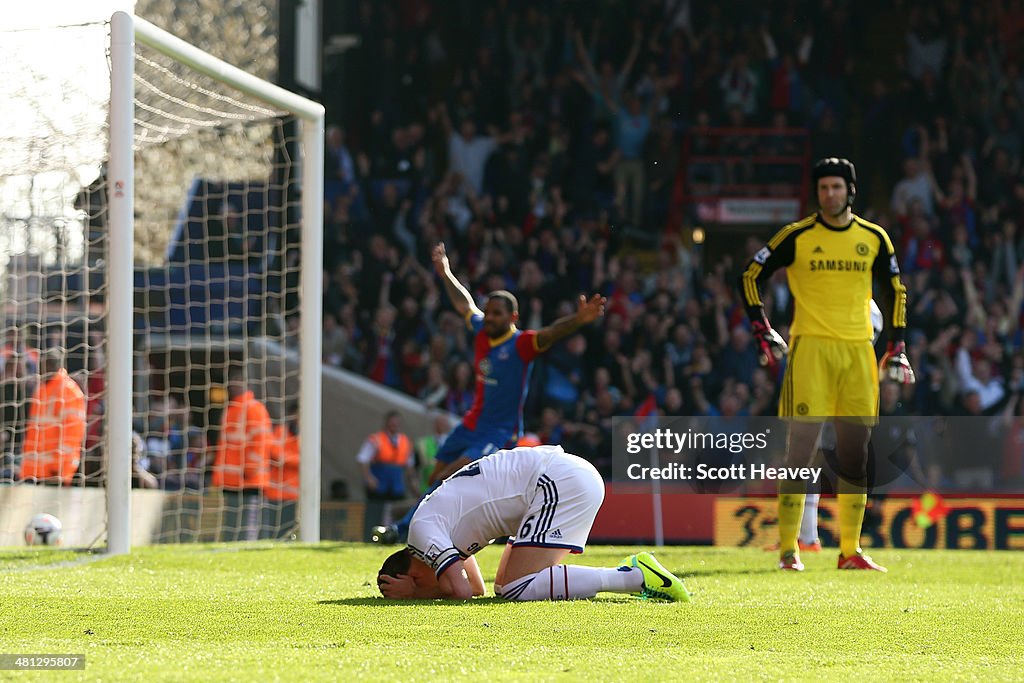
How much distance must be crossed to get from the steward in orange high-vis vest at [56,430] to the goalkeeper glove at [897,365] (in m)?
6.53

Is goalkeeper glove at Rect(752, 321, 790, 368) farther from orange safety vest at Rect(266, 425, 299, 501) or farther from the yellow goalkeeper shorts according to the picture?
orange safety vest at Rect(266, 425, 299, 501)

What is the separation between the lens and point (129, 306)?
9.13 metres

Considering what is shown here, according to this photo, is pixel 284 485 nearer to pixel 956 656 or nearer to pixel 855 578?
pixel 855 578

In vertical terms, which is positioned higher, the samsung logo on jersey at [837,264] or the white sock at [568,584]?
the samsung logo on jersey at [837,264]

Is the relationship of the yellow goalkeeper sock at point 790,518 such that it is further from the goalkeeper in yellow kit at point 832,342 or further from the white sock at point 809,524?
the white sock at point 809,524

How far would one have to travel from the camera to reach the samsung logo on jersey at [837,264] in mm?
9000

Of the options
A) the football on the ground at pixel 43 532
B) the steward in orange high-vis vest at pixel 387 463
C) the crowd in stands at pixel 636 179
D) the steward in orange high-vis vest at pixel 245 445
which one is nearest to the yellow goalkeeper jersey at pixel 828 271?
the football on the ground at pixel 43 532

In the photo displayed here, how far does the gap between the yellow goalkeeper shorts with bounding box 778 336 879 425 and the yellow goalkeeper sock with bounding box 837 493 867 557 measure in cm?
48

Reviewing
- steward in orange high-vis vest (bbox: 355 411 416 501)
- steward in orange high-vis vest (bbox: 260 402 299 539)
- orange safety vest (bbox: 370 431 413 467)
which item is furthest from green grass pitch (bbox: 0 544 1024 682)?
orange safety vest (bbox: 370 431 413 467)

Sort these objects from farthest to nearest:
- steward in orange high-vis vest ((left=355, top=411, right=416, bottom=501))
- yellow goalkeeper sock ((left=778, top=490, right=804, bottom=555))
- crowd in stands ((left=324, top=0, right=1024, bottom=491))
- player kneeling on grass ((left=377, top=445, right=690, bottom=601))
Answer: crowd in stands ((left=324, top=0, right=1024, bottom=491)) → steward in orange high-vis vest ((left=355, top=411, right=416, bottom=501)) → yellow goalkeeper sock ((left=778, top=490, right=804, bottom=555)) → player kneeling on grass ((left=377, top=445, right=690, bottom=601))

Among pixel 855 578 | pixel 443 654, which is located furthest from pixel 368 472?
pixel 443 654

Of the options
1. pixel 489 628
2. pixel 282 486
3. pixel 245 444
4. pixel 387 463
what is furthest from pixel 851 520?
pixel 387 463

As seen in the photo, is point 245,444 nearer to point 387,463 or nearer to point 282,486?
point 282,486

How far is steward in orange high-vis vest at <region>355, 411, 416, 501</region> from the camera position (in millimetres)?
→ 15961
